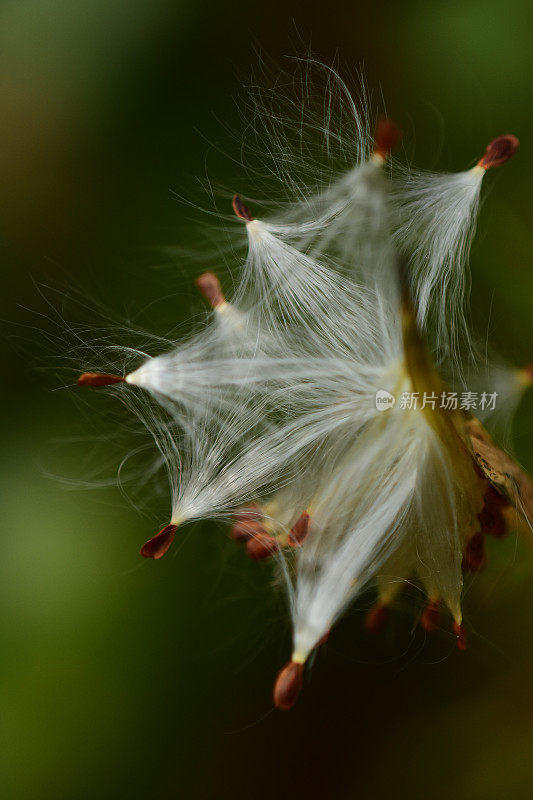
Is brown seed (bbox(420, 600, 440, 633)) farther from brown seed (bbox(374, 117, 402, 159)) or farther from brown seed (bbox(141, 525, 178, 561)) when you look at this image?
brown seed (bbox(374, 117, 402, 159))

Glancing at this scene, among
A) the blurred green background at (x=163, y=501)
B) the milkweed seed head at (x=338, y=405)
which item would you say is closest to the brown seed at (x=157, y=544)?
the milkweed seed head at (x=338, y=405)

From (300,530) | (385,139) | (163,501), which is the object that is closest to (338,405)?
(300,530)

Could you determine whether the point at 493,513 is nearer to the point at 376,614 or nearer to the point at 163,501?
the point at 376,614

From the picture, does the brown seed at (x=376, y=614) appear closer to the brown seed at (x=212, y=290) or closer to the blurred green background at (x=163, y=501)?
the blurred green background at (x=163, y=501)

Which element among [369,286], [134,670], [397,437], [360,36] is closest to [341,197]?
[369,286]

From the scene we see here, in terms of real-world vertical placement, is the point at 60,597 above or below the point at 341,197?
below

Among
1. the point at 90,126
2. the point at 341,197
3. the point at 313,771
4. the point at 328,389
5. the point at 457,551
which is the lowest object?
the point at 313,771

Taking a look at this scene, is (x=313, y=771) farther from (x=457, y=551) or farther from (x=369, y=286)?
(x=369, y=286)
